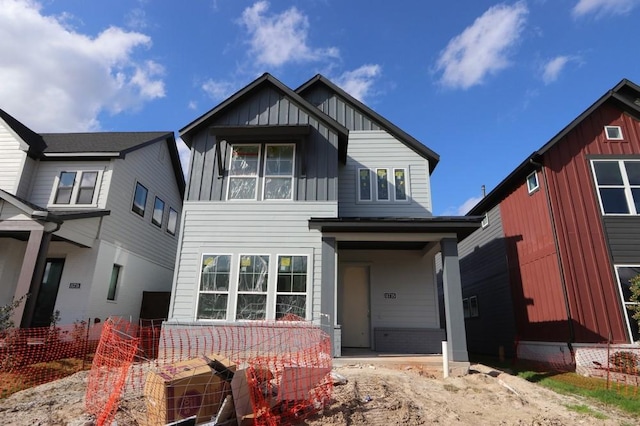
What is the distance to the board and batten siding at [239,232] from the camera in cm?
959

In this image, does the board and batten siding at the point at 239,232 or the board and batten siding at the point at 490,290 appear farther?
the board and batten siding at the point at 490,290

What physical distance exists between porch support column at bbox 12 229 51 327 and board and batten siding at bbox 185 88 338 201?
12.2 ft

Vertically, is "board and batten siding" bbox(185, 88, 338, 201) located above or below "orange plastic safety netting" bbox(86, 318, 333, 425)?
above

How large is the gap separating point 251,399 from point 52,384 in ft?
15.4

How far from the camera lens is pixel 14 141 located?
12.8 meters

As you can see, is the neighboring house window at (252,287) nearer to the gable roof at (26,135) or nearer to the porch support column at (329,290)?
the porch support column at (329,290)

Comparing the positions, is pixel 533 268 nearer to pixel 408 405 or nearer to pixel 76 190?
pixel 408 405

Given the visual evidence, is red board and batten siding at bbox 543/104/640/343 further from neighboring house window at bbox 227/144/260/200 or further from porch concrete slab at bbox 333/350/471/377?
neighboring house window at bbox 227/144/260/200

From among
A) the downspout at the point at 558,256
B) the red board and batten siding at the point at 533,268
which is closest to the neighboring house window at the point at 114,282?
the red board and batten siding at the point at 533,268

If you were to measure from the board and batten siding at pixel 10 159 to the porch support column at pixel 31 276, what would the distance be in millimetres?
3909

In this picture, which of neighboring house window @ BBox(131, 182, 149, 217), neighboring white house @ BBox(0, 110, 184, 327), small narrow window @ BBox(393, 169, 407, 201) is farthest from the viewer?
neighboring house window @ BBox(131, 182, 149, 217)

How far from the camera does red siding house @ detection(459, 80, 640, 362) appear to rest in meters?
9.90

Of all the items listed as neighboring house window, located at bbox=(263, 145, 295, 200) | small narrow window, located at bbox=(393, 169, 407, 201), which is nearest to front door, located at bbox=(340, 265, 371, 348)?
small narrow window, located at bbox=(393, 169, 407, 201)

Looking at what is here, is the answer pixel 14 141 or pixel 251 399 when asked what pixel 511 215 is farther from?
pixel 14 141
